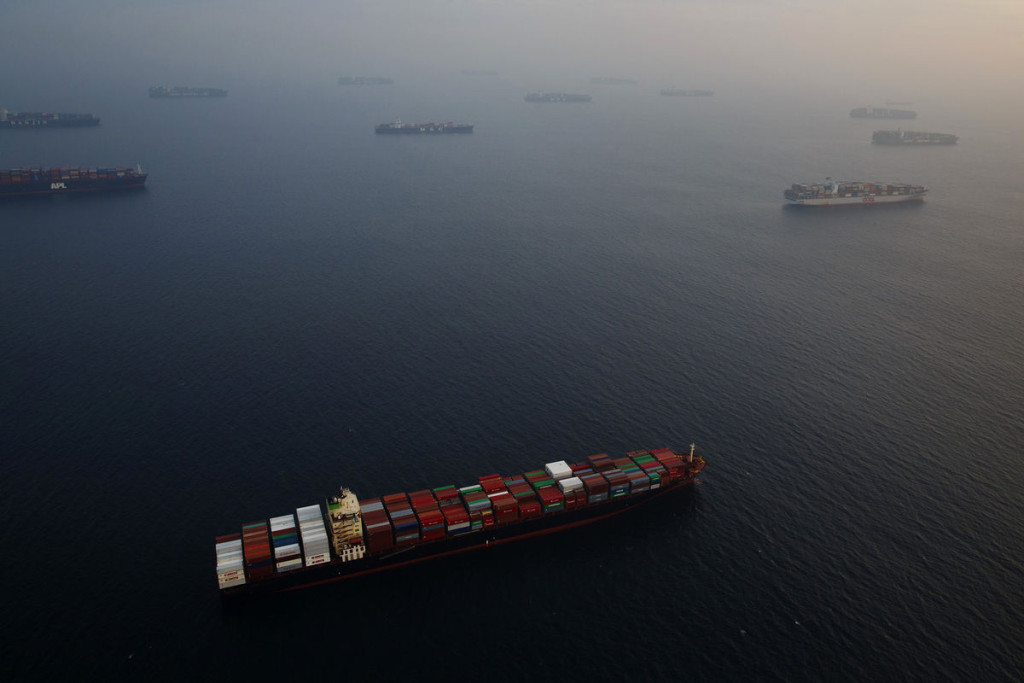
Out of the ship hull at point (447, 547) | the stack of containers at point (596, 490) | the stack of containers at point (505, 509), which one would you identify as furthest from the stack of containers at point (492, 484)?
the stack of containers at point (596, 490)

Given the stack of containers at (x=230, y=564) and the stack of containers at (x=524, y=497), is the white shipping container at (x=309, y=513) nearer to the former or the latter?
the stack of containers at (x=230, y=564)

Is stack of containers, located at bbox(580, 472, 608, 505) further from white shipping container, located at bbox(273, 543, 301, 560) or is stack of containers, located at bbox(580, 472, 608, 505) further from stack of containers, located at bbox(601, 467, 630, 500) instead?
white shipping container, located at bbox(273, 543, 301, 560)

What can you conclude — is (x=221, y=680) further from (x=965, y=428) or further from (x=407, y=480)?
(x=965, y=428)

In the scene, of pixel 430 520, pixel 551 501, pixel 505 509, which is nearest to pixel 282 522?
pixel 430 520

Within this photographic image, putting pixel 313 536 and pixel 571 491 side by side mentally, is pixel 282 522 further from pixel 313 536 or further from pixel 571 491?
pixel 571 491

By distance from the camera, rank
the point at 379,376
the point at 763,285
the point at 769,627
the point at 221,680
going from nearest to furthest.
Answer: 1. the point at 221,680
2. the point at 769,627
3. the point at 379,376
4. the point at 763,285

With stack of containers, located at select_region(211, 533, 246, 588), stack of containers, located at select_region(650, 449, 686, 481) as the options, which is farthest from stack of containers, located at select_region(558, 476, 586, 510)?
stack of containers, located at select_region(211, 533, 246, 588)

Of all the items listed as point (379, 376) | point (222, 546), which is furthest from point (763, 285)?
point (222, 546)
